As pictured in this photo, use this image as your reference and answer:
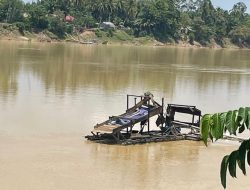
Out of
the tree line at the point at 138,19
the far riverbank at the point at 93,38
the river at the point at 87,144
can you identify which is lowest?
the river at the point at 87,144

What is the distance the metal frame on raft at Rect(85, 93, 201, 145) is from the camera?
19.5 meters

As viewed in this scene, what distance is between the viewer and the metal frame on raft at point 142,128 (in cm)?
1955

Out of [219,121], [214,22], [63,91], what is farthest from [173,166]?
[214,22]

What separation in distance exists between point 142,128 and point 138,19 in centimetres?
10190

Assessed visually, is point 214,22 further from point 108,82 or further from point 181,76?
point 108,82

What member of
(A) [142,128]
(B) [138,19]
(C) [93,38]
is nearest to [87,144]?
(A) [142,128]

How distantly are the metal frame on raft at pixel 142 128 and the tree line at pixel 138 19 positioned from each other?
78.6 m

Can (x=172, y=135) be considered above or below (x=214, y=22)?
below

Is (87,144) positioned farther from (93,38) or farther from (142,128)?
(93,38)

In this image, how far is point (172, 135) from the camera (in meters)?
A: 20.8

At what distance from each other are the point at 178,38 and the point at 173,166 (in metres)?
111

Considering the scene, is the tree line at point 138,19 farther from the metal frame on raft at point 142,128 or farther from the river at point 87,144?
the metal frame on raft at point 142,128

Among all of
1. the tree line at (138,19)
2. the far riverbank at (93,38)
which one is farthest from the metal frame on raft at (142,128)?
the tree line at (138,19)

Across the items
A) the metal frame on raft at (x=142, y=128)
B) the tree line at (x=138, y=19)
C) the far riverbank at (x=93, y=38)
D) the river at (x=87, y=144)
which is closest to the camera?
the river at (x=87, y=144)
